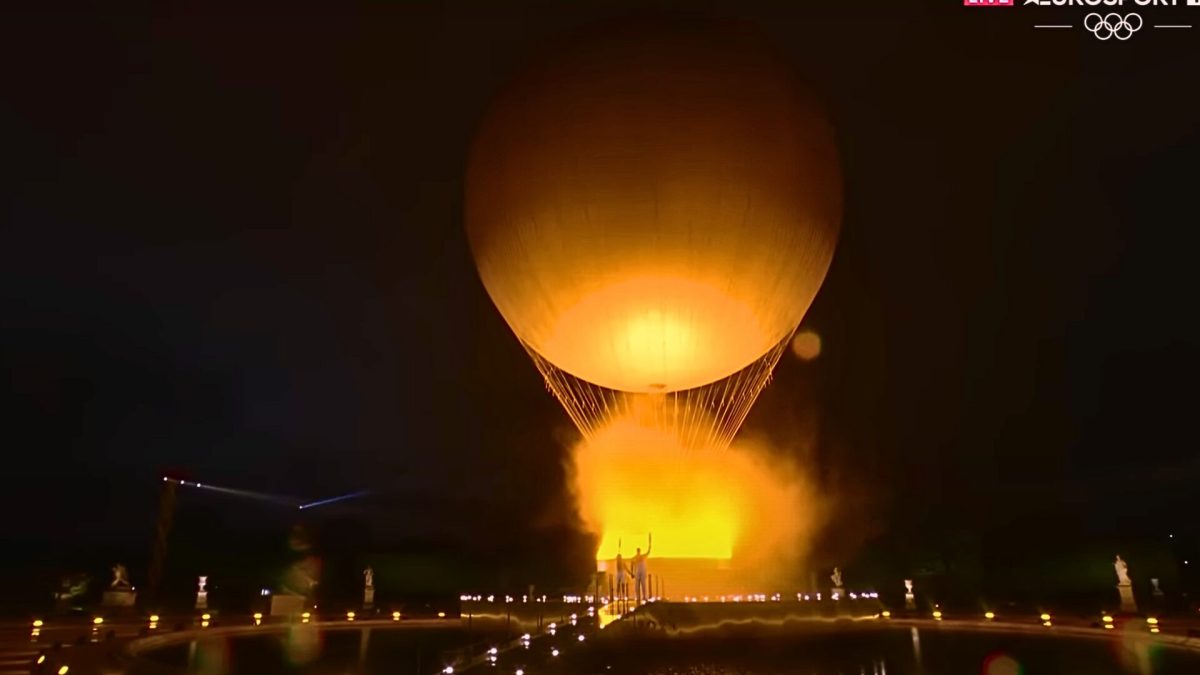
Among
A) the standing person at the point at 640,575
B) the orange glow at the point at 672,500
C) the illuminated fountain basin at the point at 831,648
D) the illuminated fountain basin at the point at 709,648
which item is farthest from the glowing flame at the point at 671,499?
the illuminated fountain basin at the point at 831,648

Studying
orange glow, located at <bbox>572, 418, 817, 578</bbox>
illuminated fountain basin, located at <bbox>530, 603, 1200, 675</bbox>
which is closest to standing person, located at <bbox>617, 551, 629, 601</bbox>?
orange glow, located at <bbox>572, 418, 817, 578</bbox>

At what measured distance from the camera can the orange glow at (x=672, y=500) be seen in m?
23.0

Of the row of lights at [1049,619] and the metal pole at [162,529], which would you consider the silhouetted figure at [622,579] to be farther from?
the metal pole at [162,529]

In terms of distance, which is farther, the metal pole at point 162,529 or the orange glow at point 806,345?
the orange glow at point 806,345

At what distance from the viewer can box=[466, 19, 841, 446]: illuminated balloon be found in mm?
14984

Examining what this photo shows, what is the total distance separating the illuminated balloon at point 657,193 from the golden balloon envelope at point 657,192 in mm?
31

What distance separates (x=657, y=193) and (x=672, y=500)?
38.2 feet

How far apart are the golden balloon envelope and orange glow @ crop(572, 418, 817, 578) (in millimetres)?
6745

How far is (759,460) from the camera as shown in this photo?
1175 inches

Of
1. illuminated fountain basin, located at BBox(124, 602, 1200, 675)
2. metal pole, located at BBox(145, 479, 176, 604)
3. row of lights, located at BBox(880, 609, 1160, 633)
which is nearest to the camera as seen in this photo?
illuminated fountain basin, located at BBox(124, 602, 1200, 675)

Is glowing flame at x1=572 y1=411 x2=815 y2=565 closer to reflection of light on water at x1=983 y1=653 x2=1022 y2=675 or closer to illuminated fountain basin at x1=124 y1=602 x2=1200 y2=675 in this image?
illuminated fountain basin at x1=124 y1=602 x2=1200 y2=675

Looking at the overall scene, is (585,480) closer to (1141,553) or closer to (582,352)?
(582,352)

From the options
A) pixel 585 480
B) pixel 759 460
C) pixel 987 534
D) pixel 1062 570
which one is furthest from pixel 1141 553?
pixel 585 480

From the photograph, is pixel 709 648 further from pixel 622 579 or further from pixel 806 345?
pixel 806 345
